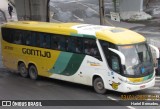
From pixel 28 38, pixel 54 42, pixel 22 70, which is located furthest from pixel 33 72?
pixel 54 42

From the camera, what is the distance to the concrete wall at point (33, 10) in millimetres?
44875

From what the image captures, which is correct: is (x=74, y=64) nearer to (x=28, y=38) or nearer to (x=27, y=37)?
(x=28, y=38)

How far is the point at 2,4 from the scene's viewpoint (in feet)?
196

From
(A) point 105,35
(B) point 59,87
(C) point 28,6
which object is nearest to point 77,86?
(B) point 59,87

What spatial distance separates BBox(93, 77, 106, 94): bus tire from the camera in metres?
19.9

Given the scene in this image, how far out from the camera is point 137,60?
19328 mm

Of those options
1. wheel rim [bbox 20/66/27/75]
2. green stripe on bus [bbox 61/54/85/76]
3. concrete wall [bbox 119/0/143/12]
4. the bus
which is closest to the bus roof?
the bus

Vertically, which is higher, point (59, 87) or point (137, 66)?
point (137, 66)

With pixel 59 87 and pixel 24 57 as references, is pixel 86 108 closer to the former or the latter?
pixel 59 87

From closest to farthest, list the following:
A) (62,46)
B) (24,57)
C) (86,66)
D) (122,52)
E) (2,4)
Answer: (122,52)
(86,66)
(62,46)
(24,57)
(2,4)

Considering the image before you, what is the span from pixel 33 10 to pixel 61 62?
23887 millimetres

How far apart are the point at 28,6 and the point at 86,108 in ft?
96.3

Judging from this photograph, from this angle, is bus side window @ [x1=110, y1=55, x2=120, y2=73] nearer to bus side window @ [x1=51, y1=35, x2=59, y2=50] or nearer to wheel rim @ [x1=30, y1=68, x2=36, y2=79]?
bus side window @ [x1=51, y1=35, x2=59, y2=50]

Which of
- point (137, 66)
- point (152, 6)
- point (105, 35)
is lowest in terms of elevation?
point (152, 6)
